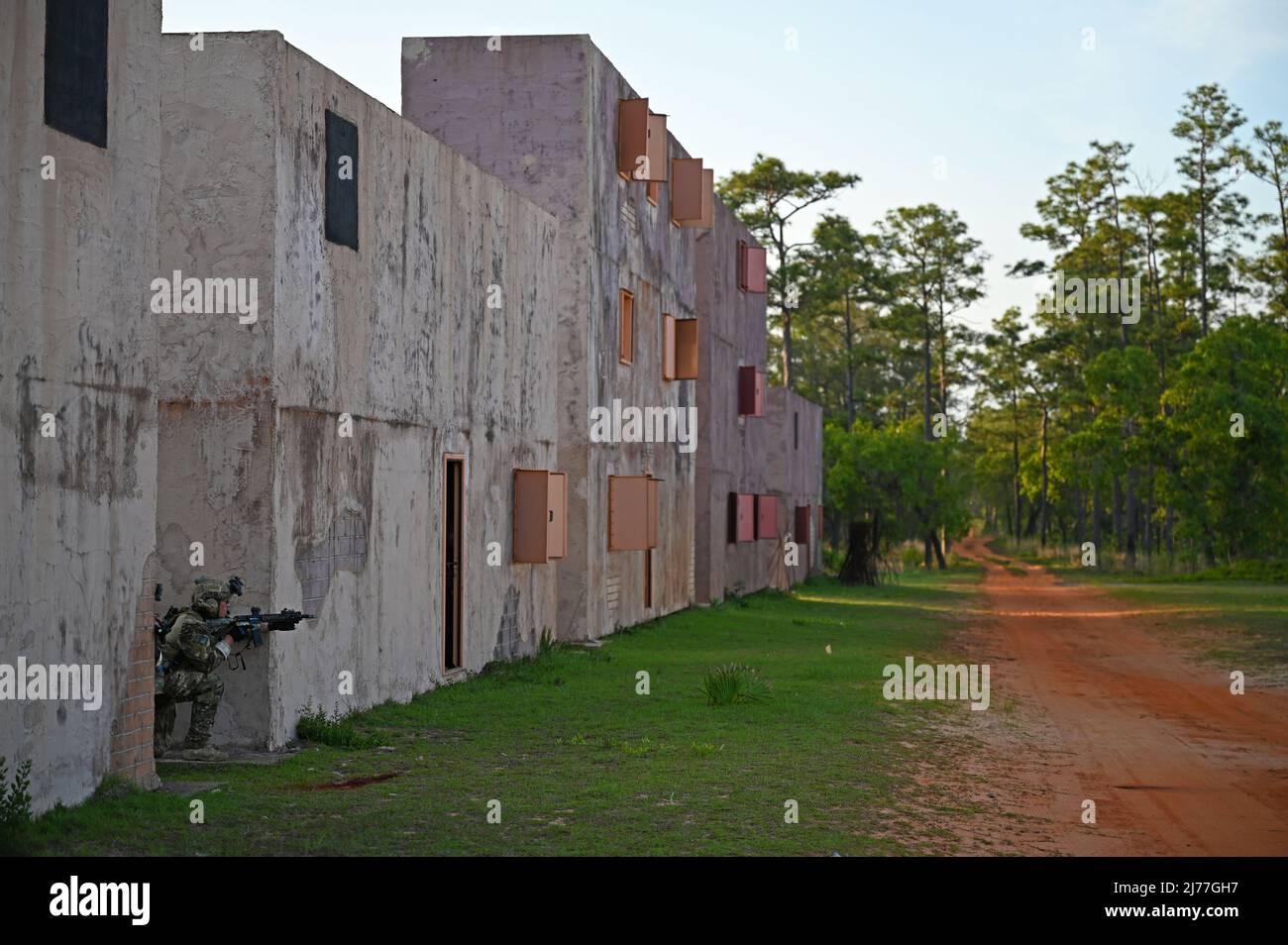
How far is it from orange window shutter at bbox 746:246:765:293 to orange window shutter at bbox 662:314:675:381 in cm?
852

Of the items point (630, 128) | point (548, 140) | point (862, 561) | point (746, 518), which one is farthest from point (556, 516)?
point (862, 561)

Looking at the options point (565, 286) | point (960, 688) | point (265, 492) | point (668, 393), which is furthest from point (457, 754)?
point (668, 393)

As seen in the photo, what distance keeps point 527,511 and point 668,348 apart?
9142 millimetres

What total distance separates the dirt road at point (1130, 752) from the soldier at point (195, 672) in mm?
5129

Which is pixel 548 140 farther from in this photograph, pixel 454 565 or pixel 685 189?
pixel 454 565

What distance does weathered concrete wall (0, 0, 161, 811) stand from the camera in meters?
7.61

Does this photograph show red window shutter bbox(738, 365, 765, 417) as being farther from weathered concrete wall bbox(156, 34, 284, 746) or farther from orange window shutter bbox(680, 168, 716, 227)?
weathered concrete wall bbox(156, 34, 284, 746)

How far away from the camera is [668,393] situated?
2550 cm

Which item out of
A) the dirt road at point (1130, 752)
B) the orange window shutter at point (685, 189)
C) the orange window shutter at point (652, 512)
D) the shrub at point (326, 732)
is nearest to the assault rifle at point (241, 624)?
the shrub at point (326, 732)

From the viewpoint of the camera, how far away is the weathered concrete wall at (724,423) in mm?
29000

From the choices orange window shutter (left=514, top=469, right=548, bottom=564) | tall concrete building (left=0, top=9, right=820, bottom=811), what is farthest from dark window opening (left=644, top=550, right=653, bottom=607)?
orange window shutter (left=514, top=469, right=548, bottom=564)

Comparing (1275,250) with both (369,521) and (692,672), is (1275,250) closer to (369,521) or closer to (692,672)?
(692,672)

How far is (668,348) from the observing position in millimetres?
25078

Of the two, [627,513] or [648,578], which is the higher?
[627,513]
